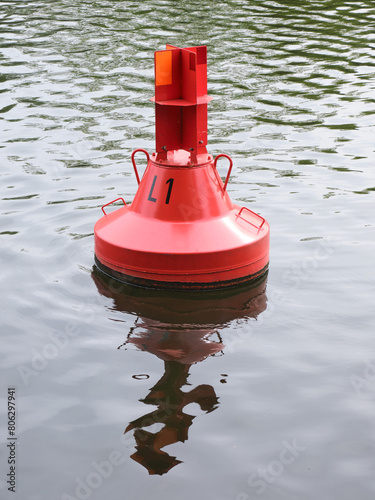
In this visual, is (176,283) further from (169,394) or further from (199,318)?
(169,394)

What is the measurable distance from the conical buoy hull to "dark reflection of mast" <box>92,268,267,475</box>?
0.32 feet

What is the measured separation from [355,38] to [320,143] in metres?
4.57

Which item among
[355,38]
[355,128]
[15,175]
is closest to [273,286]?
[15,175]

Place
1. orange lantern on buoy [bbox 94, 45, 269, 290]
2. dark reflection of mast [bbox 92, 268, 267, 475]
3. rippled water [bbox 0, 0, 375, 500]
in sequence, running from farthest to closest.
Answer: orange lantern on buoy [bbox 94, 45, 269, 290], dark reflection of mast [bbox 92, 268, 267, 475], rippled water [bbox 0, 0, 375, 500]

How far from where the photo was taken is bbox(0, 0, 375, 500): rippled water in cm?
351

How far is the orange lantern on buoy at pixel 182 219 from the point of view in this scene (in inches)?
192

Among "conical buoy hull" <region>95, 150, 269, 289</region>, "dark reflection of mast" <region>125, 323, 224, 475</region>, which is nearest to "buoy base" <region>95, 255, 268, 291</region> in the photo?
"conical buoy hull" <region>95, 150, 269, 289</region>

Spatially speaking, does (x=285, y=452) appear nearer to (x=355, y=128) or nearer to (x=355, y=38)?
(x=355, y=128)

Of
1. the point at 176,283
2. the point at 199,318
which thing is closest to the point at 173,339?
the point at 199,318

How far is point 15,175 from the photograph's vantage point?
7133mm

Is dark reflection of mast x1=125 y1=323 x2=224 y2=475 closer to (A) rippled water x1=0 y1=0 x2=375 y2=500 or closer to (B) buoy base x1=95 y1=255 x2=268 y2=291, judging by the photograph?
(A) rippled water x1=0 y1=0 x2=375 y2=500

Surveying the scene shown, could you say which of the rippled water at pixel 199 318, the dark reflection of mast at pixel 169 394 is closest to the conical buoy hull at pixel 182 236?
the rippled water at pixel 199 318

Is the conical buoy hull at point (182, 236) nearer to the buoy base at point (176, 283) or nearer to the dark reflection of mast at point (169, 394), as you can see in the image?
the buoy base at point (176, 283)

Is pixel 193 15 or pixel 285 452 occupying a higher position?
pixel 193 15
